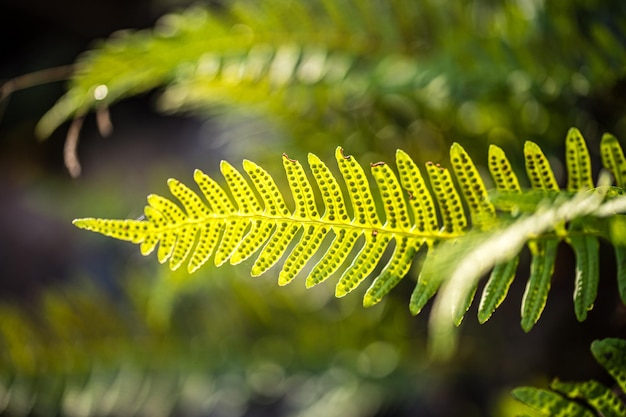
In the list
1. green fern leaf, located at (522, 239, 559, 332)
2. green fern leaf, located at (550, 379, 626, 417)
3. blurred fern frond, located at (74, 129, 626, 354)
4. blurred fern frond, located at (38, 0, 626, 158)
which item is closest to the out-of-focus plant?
blurred fern frond, located at (38, 0, 626, 158)

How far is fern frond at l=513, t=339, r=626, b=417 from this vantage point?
613 mm

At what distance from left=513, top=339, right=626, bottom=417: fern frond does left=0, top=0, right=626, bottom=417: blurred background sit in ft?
1.24

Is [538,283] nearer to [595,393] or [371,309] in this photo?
[595,393]

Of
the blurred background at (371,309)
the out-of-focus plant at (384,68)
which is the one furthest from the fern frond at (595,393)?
the out-of-focus plant at (384,68)

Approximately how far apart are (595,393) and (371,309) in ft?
2.55

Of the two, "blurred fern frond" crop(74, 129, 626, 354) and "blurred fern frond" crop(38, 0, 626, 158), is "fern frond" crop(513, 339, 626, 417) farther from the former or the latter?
"blurred fern frond" crop(38, 0, 626, 158)

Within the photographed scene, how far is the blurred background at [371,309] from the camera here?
3.51ft

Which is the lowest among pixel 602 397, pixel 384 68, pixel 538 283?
pixel 602 397

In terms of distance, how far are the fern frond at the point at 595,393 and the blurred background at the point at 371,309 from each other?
1.24ft

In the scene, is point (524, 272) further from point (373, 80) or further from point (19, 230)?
point (19, 230)

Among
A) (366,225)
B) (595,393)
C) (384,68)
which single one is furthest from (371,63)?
(595,393)

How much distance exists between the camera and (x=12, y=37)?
303 cm

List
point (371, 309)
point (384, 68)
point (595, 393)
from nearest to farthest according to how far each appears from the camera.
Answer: point (595, 393), point (384, 68), point (371, 309)

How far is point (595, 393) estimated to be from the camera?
2.06 feet
